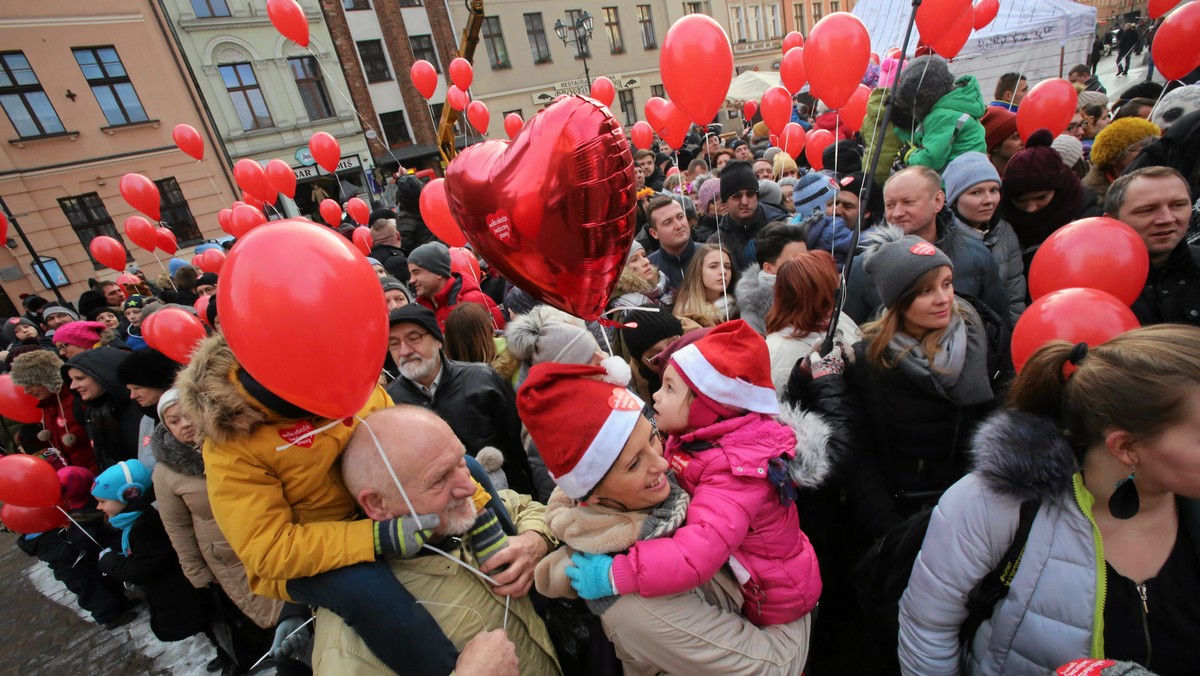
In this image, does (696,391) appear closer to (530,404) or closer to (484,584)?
(530,404)

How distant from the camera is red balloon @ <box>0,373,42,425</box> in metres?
3.84

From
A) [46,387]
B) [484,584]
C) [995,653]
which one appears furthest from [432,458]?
[46,387]

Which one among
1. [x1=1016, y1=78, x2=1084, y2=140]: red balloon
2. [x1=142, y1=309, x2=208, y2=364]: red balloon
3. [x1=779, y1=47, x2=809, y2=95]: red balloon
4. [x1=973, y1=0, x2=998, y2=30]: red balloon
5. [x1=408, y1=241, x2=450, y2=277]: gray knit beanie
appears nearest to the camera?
[x1=142, y1=309, x2=208, y2=364]: red balloon

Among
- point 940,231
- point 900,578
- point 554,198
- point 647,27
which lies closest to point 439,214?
point 554,198

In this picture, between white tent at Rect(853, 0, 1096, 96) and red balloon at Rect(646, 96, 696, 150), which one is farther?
white tent at Rect(853, 0, 1096, 96)

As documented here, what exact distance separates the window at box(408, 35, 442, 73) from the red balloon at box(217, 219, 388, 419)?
24630mm

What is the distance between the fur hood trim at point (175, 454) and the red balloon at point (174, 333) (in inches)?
41.5

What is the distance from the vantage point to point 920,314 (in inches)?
74.5

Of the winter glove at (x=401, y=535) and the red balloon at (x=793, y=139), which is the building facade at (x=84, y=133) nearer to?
the red balloon at (x=793, y=139)

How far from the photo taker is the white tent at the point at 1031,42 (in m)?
9.62

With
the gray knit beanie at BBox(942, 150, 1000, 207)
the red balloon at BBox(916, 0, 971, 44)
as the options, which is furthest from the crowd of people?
the red balloon at BBox(916, 0, 971, 44)

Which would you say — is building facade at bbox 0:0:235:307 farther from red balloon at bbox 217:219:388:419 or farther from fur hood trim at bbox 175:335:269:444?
red balloon at bbox 217:219:388:419

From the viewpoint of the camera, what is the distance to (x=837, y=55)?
3.50m

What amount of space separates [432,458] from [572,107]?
43.0 inches
